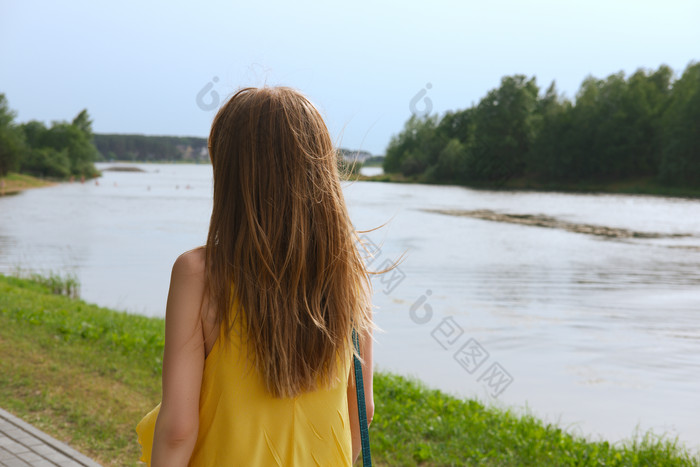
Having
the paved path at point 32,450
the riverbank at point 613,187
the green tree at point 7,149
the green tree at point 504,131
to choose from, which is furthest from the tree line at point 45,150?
the paved path at point 32,450

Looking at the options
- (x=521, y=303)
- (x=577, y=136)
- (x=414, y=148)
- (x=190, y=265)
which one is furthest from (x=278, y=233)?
(x=414, y=148)

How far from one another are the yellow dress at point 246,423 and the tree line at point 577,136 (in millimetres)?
68884

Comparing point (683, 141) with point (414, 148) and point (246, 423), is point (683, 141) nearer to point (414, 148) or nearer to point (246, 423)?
point (414, 148)

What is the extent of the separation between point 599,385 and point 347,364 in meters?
7.77

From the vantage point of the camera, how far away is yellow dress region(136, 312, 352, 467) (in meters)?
1.44

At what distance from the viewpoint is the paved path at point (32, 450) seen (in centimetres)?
385

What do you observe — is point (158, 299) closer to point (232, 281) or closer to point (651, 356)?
point (651, 356)

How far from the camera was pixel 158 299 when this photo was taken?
13469 mm

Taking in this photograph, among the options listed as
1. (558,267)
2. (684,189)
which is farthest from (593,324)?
(684,189)

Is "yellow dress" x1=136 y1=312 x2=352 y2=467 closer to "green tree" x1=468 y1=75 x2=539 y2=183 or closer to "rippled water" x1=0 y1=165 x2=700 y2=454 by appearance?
"rippled water" x1=0 y1=165 x2=700 y2=454

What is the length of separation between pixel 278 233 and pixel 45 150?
11114cm

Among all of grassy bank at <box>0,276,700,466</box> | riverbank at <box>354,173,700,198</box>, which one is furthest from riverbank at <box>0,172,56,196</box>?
grassy bank at <box>0,276,700,466</box>

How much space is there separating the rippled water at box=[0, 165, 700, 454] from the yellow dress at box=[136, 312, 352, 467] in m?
0.61

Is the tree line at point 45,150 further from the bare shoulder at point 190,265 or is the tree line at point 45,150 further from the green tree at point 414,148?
the bare shoulder at point 190,265
